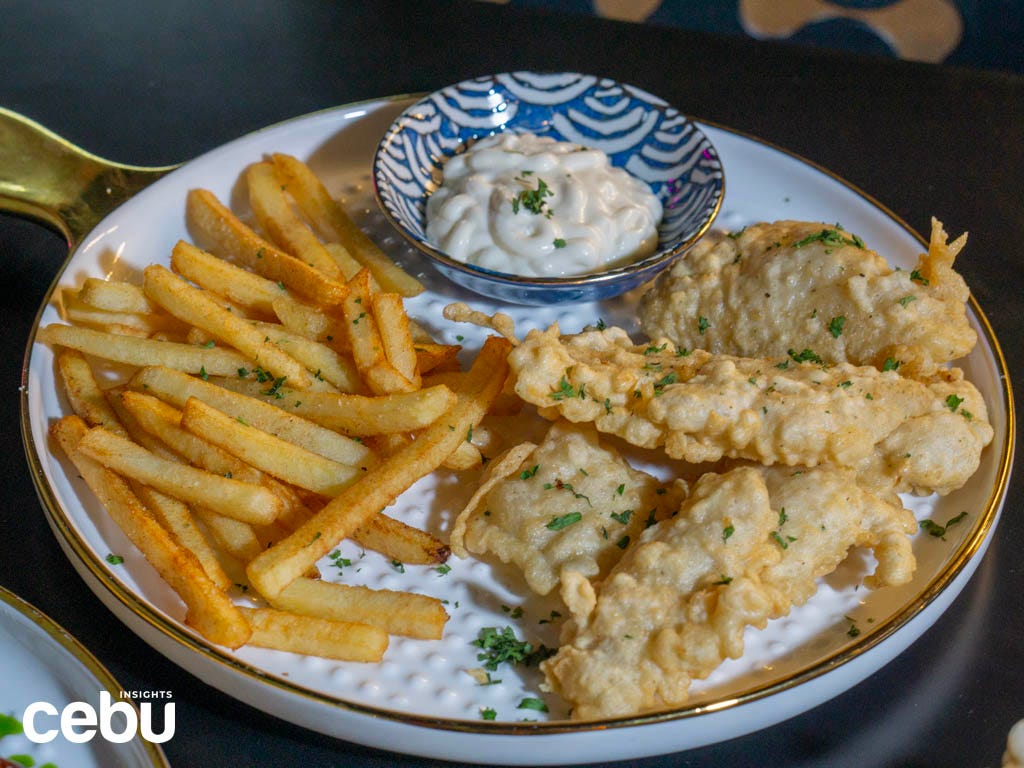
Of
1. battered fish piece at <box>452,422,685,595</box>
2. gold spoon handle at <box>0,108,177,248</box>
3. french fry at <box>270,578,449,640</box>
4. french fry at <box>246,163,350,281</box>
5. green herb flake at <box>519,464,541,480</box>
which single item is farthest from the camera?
gold spoon handle at <box>0,108,177,248</box>

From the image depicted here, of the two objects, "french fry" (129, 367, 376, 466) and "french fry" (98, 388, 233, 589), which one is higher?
"french fry" (129, 367, 376, 466)

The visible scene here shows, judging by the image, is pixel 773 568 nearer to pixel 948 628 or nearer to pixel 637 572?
pixel 637 572

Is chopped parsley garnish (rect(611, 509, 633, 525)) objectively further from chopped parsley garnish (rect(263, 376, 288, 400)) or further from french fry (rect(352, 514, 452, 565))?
chopped parsley garnish (rect(263, 376, 288, 400))

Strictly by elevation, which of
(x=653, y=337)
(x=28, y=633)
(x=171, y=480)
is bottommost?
(x=28, y=633)

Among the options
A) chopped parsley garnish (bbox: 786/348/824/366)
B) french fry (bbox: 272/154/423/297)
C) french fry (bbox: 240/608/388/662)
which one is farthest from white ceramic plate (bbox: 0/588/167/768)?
chopped parsley garnish (bbox: 786/348/824/366)

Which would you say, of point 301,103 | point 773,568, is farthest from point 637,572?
point 301,103

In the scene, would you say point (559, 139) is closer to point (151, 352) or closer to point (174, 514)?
point (151, 352)

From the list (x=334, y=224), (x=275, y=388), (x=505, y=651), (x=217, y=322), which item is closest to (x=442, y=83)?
(x=334, y=224)
